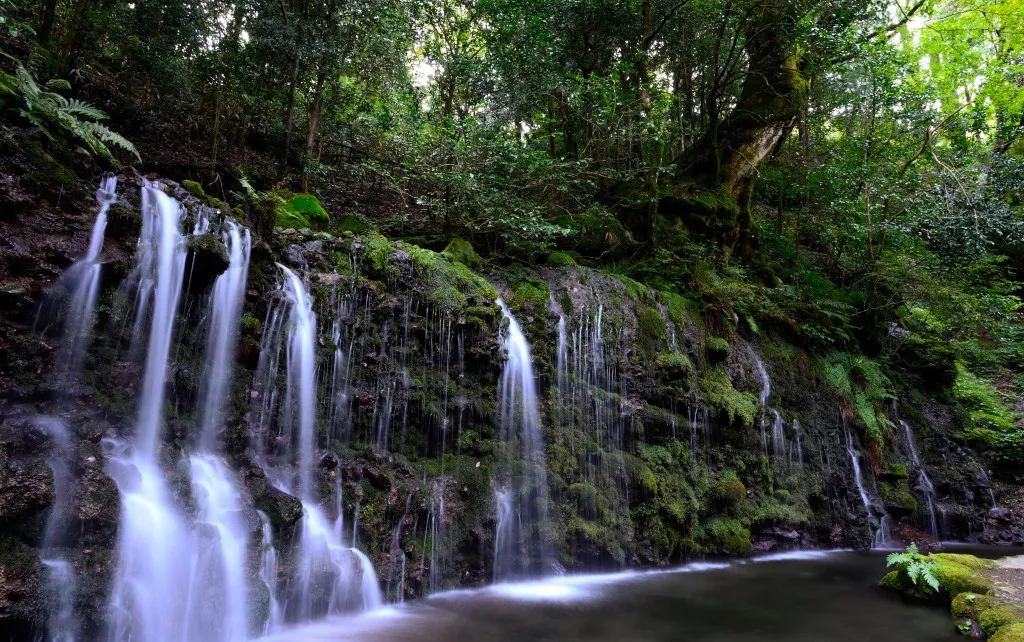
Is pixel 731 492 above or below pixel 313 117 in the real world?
below

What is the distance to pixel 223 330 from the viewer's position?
5508 mm

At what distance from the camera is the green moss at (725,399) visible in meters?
8.95

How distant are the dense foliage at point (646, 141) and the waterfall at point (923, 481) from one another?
101cm

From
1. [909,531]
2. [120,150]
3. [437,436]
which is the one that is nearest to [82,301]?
[437,436]

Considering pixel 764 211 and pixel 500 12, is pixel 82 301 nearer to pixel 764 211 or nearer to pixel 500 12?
pixel 500 12

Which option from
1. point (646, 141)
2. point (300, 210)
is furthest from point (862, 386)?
point (300, 210)

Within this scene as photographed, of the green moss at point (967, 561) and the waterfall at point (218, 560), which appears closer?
the waterfall at point (218, 560)

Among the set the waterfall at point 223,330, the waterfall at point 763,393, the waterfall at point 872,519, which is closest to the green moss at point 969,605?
the waterfall at point 763,393

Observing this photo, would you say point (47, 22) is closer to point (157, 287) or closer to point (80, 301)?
point (157, 287)

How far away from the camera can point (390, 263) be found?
698cm

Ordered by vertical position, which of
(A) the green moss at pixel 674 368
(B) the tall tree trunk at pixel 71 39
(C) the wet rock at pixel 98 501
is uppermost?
(B) the tall tree trunk at pixel 71 39

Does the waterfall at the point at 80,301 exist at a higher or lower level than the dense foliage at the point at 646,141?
lower

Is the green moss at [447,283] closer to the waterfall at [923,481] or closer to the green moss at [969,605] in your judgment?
the green moss at [969,605]

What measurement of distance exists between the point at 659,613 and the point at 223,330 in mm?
5235
